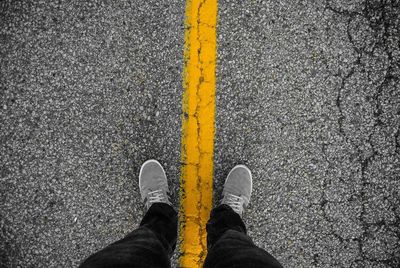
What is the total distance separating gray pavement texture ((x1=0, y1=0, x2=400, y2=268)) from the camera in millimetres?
2535

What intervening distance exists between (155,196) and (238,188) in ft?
1.94

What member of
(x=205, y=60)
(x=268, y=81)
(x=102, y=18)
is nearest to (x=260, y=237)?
(x=268, y=81)

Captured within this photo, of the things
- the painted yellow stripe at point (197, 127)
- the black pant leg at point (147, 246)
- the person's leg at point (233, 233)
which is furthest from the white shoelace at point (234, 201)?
the black pant leg at point (147, 246)

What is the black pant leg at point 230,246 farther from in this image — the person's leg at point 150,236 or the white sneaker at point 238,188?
the person's leg at point 150,236

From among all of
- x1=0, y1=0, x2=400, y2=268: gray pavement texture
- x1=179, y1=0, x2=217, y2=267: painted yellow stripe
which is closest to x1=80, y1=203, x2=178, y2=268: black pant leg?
x1=179, y1=0, x2=217, y2=267: painted yellow stripe

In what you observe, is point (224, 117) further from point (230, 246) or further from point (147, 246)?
point (147, 246)

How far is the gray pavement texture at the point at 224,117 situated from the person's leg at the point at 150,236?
17 centimetres

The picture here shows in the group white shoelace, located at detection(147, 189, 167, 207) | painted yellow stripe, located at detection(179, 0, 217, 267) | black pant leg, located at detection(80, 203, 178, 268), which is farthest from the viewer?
painted yellow stripe, located at detection(179, 0, 217, 267)

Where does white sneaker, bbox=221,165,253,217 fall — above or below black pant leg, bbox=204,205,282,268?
above

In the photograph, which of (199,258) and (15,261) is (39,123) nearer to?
(15,261)

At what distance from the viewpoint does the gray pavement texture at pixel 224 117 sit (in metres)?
2.54

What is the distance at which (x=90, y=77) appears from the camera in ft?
8.34

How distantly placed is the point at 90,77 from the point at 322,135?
1.77m

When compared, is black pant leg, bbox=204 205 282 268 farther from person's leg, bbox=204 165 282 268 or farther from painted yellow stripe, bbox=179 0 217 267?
painted yellow stripe, bbox=179 0 217 267
